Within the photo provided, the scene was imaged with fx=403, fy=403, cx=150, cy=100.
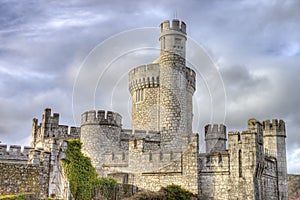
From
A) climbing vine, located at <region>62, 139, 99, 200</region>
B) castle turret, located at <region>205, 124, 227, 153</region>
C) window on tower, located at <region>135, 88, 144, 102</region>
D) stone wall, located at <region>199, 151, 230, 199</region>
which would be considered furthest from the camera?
window on tower, located at <region>135, 88, 144, 102</region>

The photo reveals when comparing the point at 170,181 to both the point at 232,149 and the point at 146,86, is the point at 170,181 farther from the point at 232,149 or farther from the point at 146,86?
the point at 146,86

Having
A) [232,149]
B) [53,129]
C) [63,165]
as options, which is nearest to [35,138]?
[53,129]

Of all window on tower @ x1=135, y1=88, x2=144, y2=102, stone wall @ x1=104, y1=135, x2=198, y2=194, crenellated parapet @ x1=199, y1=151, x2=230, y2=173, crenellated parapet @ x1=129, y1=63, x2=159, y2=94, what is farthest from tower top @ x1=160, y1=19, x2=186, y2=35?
crenellated parapet @ x1=199, y1=151, x2=230, y2=173

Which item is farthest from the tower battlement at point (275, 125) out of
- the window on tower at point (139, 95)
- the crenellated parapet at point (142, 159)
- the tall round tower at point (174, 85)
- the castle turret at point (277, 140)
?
the window on tower at point (139, 95)

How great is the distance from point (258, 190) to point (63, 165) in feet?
34.4

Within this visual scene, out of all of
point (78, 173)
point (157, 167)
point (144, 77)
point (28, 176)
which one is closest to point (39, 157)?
point (28, 176)

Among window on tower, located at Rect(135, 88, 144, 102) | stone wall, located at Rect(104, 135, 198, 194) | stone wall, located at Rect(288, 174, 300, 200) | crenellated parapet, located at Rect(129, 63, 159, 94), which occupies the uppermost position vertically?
crenellated parapet, located at Rect(129, 63, 159, 94)

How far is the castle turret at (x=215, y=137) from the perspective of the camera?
27.3m

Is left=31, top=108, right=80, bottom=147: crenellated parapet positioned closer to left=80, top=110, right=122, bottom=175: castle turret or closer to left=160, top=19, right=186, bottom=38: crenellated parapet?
left=80, top=110, right=122, bottom=175: castle turret

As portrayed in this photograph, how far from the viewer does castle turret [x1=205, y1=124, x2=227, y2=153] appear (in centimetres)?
2731

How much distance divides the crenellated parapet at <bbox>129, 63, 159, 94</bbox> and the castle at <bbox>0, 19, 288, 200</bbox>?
0.26 feet

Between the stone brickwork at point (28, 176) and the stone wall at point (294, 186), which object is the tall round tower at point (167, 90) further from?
the stone wall at point (294, 186)

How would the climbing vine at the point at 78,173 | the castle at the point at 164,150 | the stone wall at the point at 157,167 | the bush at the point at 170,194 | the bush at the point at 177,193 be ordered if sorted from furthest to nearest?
the stone wall at the point at 157,167
the bush at the point at 177,193
the bush at the point at 170,194
the climbing vine at the point at 78,173
the castle at the point at 164,150

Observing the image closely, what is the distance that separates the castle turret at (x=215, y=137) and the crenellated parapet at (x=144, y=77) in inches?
261
